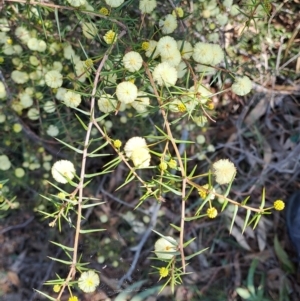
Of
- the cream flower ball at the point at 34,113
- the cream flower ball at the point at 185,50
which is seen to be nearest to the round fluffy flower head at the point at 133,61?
the cream flower ball at the point at 185,50

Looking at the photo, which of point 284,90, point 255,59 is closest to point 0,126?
point 255,59

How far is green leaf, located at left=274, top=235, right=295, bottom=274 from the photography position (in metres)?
1.99

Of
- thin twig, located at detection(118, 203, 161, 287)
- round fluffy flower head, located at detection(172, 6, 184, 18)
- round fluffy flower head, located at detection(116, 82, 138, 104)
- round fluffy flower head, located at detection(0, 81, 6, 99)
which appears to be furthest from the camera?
thin twig, located at detection(118, 203, 161, 287)

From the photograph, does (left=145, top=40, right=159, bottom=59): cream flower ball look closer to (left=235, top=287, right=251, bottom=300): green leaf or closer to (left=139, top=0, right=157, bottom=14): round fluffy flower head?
(left=139, top=0, right=157, bottom=14): round fluffy flower head

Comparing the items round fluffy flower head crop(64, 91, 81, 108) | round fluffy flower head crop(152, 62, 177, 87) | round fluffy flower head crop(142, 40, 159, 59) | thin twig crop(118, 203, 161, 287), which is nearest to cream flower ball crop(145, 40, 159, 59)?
round fluffy flower head crop(142, 40, 159, 59)

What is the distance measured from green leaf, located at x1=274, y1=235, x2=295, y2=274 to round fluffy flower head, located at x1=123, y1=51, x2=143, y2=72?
131cm

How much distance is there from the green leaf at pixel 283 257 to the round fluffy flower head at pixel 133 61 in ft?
4.29

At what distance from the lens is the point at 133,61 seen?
99cm

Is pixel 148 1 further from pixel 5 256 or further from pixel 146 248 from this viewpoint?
pixel 5 256

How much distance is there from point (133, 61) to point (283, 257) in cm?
137

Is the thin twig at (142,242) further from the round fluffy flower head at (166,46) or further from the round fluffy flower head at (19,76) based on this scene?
the round fluffy flower head at (166,46)

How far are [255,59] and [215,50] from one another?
74 cm

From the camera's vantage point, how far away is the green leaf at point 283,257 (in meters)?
1.99

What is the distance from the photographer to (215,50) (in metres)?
1.08
